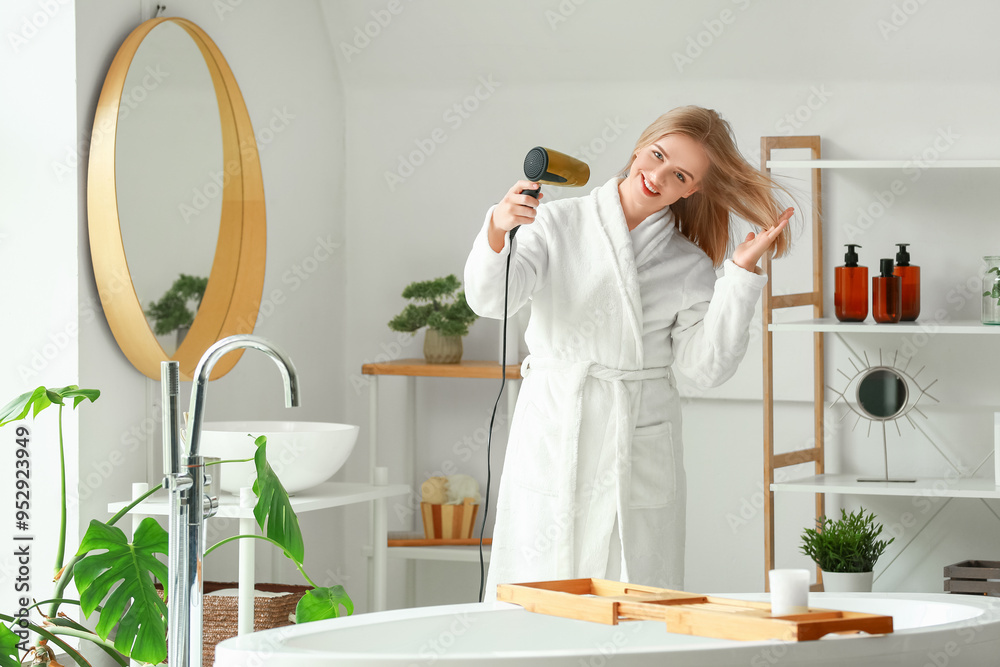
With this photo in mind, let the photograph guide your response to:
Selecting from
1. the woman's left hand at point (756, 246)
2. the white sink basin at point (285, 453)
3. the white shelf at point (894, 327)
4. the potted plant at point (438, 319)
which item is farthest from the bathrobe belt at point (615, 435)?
the potted plant at point (438, 319)

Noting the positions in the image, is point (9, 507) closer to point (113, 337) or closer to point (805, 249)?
point (113, 337)

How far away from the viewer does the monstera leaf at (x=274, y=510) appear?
5.33 ft

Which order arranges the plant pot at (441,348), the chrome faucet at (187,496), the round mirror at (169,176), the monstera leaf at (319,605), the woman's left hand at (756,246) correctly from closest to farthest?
the chrome faucet at (187,496), the woman's left hand at (756,246), the monstera leaf at (319,605), the round mirror at (169,176), the plant pot at (441,348)

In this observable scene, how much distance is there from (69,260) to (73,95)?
30 cm

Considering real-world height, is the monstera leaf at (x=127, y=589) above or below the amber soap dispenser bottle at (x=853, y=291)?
below

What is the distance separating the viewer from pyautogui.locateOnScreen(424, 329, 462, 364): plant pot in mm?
2711

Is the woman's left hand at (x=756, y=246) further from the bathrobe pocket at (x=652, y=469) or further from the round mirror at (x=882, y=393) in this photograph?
the round mirror at (x=882, y=393)

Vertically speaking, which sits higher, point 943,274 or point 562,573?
point 943,274

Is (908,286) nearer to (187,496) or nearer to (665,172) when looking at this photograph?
(665,172)

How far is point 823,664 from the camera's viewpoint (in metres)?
1.03

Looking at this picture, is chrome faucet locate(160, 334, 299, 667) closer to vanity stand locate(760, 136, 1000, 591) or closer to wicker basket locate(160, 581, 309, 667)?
wicker basket locate(160, 581, 309, 667)

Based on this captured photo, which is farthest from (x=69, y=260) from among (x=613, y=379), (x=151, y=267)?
(x=613, y=379)

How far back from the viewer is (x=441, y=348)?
8.89 feet

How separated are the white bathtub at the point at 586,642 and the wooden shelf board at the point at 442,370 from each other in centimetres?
133
